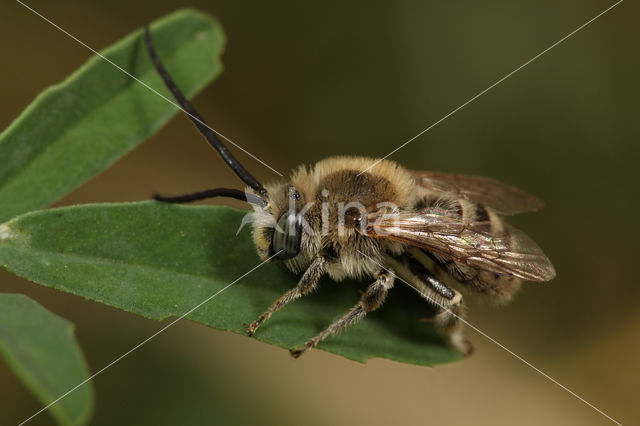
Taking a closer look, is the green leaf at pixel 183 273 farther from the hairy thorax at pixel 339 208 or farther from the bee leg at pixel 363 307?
the hairy thorax at pixel 339 208

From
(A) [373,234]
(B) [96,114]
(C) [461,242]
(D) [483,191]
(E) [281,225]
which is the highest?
(D) [483,191]

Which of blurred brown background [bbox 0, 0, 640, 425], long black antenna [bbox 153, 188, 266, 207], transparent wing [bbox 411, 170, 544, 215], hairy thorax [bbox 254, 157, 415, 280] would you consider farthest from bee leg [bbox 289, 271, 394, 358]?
blurred brown background [bbox 0, 0, 640, 425]

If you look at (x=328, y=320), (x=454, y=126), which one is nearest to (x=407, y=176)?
(x=328, y=320)

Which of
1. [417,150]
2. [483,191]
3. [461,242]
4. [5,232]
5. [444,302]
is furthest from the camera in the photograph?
[417,150]

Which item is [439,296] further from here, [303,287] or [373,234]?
[303,287]

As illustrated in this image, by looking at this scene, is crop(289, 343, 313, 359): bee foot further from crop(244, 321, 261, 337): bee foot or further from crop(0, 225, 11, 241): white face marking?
crop(0, 225, 11, 241): white face marking

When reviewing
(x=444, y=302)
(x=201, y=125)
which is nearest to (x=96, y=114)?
(x=201, y=125)

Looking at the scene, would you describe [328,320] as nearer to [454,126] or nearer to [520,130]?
[454,126]
